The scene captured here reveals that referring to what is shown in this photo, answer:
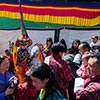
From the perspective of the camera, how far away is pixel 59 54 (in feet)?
14.7

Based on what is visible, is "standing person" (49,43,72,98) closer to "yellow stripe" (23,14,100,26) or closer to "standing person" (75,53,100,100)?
"standing person" (75,53,100,100)

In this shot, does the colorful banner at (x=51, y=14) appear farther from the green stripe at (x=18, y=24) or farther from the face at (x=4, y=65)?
the face at (x=4, y=65)

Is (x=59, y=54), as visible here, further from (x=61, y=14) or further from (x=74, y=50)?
(x=61, y=14)

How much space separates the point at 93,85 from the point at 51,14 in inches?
342

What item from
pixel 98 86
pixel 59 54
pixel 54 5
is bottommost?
pixel 54 5

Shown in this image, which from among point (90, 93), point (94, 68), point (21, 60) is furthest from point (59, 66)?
point (21, 60)

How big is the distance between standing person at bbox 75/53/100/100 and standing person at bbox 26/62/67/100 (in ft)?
0.45

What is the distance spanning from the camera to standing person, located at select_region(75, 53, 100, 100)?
2408 millimetres

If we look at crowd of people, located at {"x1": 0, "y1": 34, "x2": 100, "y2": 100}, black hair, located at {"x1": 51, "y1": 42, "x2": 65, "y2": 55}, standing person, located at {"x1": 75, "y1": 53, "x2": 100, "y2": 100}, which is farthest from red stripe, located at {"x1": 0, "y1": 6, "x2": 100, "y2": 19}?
standing person, located at {"x1": 75, "y1": 53, "x2": 100, "y2": 100}

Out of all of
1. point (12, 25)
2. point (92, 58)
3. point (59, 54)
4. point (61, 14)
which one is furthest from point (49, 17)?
point (92, 58)

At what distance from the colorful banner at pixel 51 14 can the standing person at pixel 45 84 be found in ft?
27.2

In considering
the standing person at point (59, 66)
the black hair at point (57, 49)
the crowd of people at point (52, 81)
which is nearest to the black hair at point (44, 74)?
the crowd of people at point (52, 81)

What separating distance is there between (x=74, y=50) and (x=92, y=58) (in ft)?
17.6

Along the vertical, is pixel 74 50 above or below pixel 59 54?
Result: below
